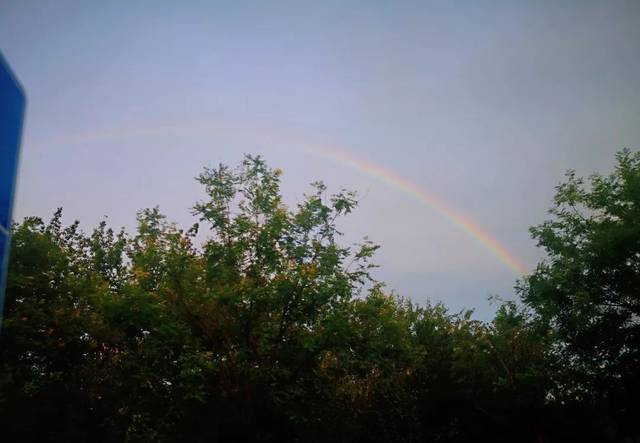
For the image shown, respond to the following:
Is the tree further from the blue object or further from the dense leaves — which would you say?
the blue object

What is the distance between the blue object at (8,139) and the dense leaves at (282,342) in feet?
51.1

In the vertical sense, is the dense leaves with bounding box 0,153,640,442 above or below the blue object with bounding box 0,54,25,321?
above

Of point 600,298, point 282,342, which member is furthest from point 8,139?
point 600,298

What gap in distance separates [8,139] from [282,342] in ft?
59.7

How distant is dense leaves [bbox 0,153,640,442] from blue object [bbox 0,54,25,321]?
15568 mm

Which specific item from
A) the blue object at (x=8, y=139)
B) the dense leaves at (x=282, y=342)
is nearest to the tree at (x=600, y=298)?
the dense leaves at (x=282, y=342)

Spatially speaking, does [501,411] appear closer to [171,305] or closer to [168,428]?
[168,428]

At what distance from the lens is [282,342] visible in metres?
19.7

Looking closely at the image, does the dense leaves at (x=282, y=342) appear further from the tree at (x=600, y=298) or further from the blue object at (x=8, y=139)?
the blue object at (x=8, y=139)

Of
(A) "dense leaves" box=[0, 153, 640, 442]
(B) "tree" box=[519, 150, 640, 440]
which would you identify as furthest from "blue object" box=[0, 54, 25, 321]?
(B) "tree" box=[519, 150, 640, 440]

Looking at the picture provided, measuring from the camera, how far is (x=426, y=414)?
30203 millimetres

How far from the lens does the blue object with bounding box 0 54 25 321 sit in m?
2.34

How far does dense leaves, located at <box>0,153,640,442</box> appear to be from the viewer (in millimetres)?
18906

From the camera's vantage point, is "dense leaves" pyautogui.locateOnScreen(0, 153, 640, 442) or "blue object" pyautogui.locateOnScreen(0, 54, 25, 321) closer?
"blue object" pyautogui.locateOnScreen(0, 54, 25, 321)
